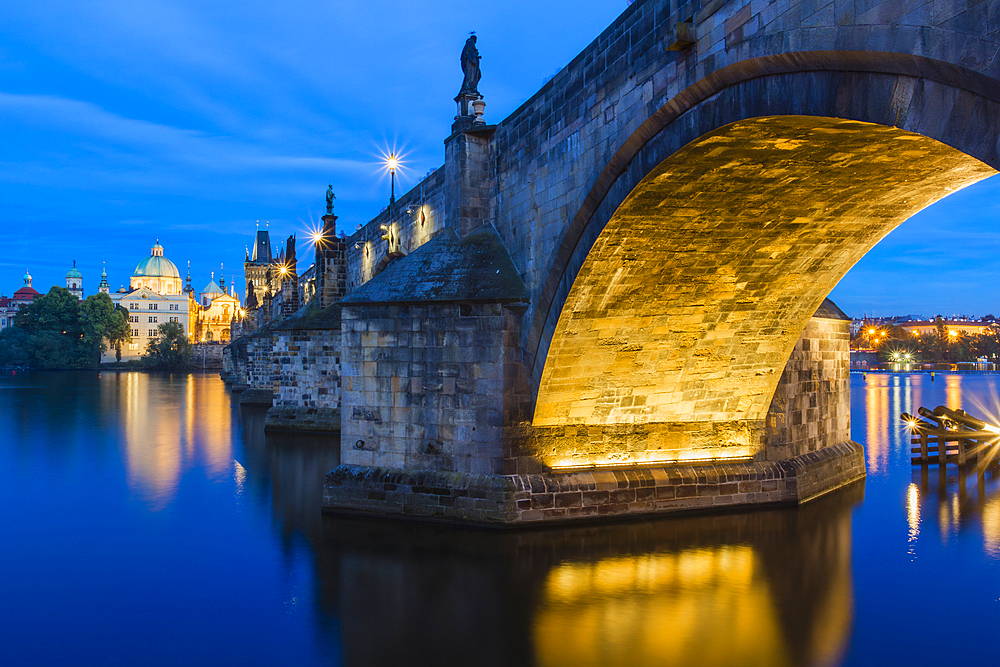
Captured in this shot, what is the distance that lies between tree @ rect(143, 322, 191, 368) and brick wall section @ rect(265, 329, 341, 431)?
212 ft

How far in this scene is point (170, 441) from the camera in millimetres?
21047

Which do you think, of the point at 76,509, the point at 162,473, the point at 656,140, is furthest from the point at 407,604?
the point at 162,473

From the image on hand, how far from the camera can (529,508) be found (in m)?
9.99

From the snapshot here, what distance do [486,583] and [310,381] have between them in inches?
617

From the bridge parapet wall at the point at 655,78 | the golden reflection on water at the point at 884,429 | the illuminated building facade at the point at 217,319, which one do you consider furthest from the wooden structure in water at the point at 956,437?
the illuminated building facade at the point at 217,319

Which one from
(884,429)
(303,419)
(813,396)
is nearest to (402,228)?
(303,419)

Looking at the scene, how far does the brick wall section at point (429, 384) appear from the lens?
1023 cm

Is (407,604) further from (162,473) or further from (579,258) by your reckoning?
(162,473)

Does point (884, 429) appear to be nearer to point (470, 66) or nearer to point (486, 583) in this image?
point (470, 66)

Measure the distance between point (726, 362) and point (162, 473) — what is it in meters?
12.9

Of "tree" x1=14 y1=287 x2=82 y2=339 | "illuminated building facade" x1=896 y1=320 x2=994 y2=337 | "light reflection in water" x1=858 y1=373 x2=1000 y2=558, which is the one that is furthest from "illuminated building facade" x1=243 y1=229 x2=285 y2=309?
"illuminated building facade" x1=896 y1=320 x2=994 y2=337

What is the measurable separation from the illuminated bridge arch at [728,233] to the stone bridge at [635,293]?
0.12 feet

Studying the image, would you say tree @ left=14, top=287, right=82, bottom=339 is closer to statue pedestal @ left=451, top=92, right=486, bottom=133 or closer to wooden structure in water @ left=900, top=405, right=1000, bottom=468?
statue pedestal @ left=451, top=92, right=486, bottom=133

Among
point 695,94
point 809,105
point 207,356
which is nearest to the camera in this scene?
point 809,105
